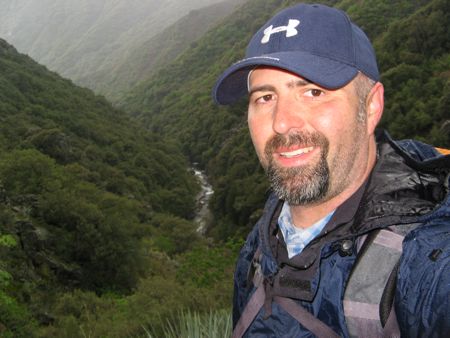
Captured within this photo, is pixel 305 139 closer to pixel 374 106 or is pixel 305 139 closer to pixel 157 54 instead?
pixel 374 106

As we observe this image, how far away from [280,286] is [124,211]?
34050 millimetres

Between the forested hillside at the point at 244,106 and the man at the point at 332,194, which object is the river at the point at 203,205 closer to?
the forested hillside at the point at 244,106

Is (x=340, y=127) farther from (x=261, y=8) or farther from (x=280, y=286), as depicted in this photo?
(x=261, y=8)

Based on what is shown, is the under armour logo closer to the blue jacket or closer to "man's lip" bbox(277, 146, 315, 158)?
"man's lip" bbox(277, 146, 315, 158)

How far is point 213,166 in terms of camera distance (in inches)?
3093

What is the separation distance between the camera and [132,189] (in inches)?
2183

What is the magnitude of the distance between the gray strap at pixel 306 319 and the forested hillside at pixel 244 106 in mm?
38362

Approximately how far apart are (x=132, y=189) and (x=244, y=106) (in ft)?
131

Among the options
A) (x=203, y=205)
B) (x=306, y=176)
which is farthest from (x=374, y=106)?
(x=203, y=205)

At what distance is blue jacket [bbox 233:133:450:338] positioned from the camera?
1.40m

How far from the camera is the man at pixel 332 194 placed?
5.19 ft

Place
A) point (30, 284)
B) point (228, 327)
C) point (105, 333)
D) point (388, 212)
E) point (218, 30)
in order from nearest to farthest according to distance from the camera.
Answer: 1. point (388, 212)
2. point (228, 327)
3. point (105, 333)
4. point (30, 284)
5. point (218, 30)

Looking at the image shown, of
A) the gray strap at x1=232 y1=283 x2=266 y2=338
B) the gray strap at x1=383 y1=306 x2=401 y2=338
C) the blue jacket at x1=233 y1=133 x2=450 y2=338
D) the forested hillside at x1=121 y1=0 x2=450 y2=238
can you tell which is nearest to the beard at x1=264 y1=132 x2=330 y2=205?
the blue jacket at x1=233 y1=133 x2=450 y2=338

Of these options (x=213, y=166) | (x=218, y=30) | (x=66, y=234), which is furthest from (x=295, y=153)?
(x=218, y=30)
